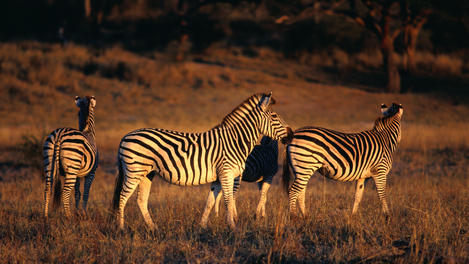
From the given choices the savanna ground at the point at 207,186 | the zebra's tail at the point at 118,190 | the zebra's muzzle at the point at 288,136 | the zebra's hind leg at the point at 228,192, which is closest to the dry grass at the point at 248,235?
the savanna ground at the point at 207,186

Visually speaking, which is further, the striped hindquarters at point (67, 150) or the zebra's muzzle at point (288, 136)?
the striped hindquarters at point (67, 150)

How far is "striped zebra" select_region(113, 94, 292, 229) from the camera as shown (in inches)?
275

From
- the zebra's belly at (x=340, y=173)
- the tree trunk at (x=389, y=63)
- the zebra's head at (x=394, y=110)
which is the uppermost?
the tree trunk at (x=389, y=63)

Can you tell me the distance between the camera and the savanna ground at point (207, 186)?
5922 mm

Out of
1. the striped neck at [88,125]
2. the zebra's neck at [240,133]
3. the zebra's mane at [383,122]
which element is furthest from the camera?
the striped neck at [88,125]

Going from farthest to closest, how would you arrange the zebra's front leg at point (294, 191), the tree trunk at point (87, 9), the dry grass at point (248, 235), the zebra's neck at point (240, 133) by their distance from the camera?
the tree trunk at point (87, 9)
the zebra's front leg at point (294, 191)
the zebra's neck at point (240, 133)
the dry grass at point (248, 235)

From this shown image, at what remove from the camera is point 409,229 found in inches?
273

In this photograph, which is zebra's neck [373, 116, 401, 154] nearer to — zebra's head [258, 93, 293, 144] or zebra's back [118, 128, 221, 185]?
zebra's head [258, 93, 293, 144]

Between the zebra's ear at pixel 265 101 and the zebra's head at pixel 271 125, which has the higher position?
the zebra's ear at pixel 265 101

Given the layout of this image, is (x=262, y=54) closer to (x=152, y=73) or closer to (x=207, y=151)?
(x=152, y=73)

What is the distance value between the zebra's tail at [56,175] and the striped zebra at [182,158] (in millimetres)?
959

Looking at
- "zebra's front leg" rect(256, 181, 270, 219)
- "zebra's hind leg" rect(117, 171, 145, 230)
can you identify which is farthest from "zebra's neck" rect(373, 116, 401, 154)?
"zebra's hind leg" rect(117, 171, 145, 230)

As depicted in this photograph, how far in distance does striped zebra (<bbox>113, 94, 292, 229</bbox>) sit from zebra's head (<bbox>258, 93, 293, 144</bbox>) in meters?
0.02

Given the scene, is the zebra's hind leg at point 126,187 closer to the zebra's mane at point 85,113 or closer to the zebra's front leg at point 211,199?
the zebra's front leg at point 211,199
